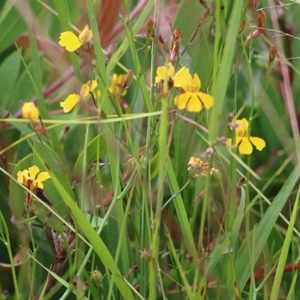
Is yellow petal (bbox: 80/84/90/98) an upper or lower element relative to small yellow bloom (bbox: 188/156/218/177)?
upper

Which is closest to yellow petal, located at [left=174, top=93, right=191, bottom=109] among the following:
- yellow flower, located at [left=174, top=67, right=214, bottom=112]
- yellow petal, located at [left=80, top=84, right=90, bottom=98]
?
yellow flower, located at [left=174, top=67, right=214, bottom=112]

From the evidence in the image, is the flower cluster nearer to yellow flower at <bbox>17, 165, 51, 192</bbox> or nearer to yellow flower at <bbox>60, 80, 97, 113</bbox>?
yellow flower at <bbox>60, 80, 97, 113</bbox>

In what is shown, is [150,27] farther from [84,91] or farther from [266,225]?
[266,225]

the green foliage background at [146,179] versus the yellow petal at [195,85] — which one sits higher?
the yellow petal at [195,85]

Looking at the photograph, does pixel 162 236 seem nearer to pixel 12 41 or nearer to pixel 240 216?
pixel 240 216

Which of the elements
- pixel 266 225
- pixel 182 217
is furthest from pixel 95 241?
pixel 266 225

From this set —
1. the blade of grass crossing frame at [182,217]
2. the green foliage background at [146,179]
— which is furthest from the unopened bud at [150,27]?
the blade of grass crossing frame at [182,217]

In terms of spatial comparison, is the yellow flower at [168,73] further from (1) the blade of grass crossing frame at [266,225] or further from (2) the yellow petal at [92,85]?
(1) the blade of grass crossing frame at [266,225]
